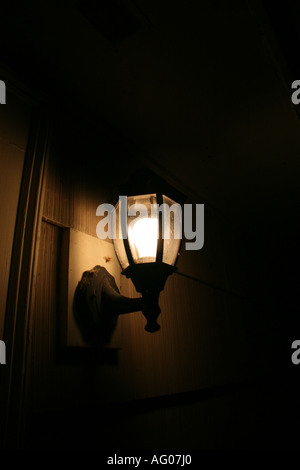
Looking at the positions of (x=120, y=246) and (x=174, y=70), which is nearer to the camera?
(x=120, y=246)

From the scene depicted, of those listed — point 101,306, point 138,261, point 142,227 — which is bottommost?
point 101,306

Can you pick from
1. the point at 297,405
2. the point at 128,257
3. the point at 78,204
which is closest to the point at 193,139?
the point at 78,204

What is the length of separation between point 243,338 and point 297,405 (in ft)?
3.21

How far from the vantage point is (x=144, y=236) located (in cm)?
120

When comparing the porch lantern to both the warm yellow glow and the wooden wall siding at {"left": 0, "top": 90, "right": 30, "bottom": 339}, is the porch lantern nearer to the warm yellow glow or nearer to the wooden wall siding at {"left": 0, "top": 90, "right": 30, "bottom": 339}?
the warm yellow glow

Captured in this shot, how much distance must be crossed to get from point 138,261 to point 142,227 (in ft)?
0.39

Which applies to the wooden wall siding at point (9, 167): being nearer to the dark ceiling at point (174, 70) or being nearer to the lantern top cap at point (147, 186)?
the dark ceiling at point (174, 70)

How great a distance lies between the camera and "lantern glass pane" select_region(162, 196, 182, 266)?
120 cm

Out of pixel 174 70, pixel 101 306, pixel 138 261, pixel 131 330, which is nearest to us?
pixel 138 261

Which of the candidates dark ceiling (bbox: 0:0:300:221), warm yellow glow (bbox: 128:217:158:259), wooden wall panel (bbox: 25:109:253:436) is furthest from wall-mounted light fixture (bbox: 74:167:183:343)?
dark ceiling (bbox: 0:0:300:221)

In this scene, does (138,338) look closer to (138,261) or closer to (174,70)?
(138,261)

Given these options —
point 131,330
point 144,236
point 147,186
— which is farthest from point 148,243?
point 131,330

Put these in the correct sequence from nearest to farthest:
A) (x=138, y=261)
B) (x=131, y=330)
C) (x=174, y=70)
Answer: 1. (x=138, y=261)
2. (x=174, y=70)
3. (x=131, y=330)
